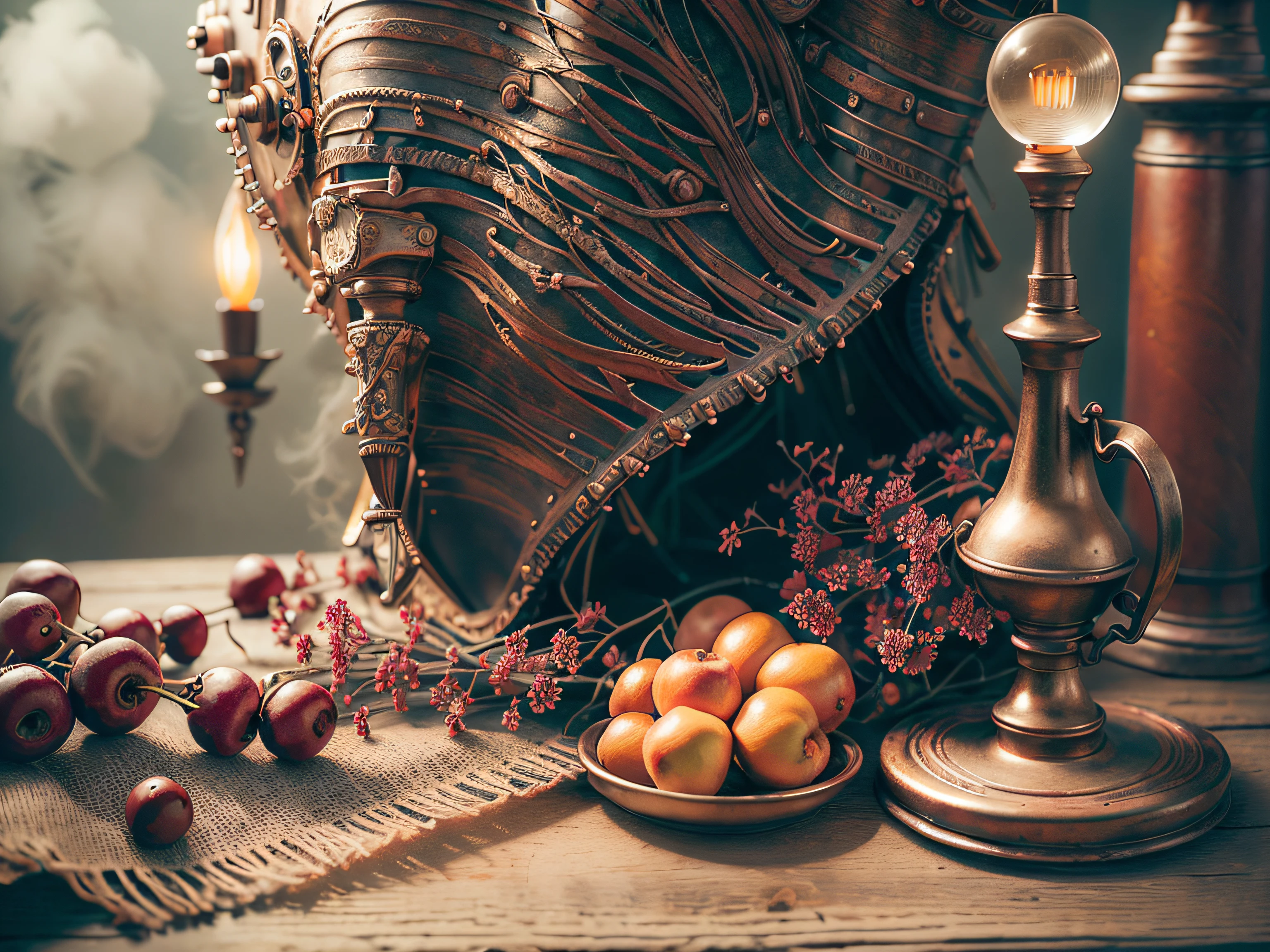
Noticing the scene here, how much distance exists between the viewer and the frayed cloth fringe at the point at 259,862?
0.81 m

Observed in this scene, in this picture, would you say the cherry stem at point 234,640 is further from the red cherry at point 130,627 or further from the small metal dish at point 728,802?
the small metal dish at point 728,802

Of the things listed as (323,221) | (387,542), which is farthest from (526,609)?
(323,221)

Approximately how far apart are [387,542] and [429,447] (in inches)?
9.1

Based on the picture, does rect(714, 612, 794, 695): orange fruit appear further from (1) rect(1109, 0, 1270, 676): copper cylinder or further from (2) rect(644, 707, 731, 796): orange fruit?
(1) rect(1109, 0, 1270, 676): copper cylinder

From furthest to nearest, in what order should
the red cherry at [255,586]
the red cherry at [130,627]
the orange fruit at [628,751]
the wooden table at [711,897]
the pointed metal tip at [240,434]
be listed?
the pointed metal tip at [240,434], the red cherry at [255,586], the red cherry at [130,627], the orange fruit at [628,751], the wooden table at [711,897]

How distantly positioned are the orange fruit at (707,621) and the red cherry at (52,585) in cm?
61

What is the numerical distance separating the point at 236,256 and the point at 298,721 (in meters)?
0.65

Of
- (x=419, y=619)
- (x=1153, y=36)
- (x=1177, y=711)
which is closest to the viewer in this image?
(x=1177, y=711)

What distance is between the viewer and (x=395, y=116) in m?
0.96

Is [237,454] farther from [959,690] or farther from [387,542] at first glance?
[959,690]

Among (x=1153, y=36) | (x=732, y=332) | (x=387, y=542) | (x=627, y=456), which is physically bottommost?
(x=387, y=542)

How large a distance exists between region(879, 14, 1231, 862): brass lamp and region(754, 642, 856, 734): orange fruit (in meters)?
0.06

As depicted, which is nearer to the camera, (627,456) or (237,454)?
(627,456)

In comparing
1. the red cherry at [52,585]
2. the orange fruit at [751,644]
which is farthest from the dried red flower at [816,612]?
the red cherry at [52,585]
